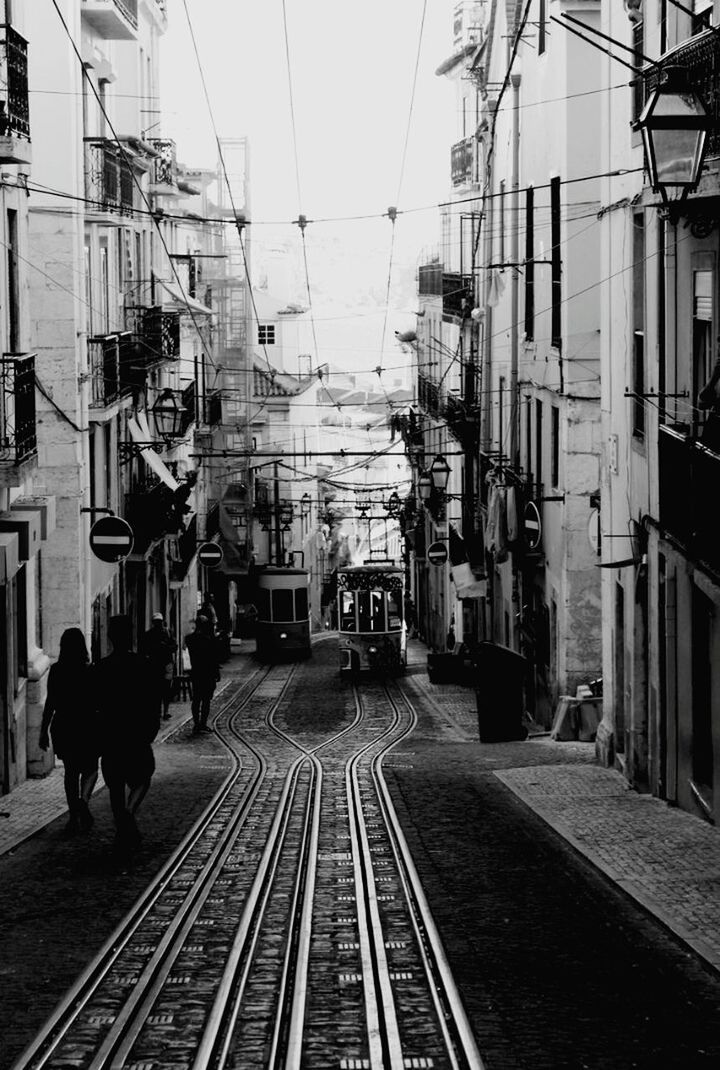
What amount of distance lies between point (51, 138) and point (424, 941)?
57.8 feet

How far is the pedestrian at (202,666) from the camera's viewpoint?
24.0m

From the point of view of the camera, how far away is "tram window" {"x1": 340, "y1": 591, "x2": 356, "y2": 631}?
40.8 meters

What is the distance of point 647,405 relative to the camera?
Result: 54.7 feet

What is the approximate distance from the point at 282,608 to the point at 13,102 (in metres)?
31.3

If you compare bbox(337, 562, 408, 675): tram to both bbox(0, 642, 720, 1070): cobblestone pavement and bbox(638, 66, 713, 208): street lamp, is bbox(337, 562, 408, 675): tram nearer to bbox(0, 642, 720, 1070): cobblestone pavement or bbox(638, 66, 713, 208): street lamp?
bbox(0, 642, 720, 1070): cobblestone pavement

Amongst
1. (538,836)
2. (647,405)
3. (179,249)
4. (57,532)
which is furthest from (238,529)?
(538,836)

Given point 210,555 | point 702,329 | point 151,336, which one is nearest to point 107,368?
point 151,336

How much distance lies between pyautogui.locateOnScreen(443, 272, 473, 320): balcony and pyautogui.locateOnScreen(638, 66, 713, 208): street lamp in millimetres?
32026

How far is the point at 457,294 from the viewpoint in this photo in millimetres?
44500

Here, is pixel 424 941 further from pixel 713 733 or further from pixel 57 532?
pixel 57 532

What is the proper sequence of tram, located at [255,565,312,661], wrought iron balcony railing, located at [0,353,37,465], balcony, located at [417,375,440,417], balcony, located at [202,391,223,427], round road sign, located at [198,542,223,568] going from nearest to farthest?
wrought iron balcony railing, located at [0,353,37,465]
round road sign, located at [198,542,223,568]
tram, located at [255,565,312,661]
balcony, located at [417,375,440,417]
balcony, located at [202,391,223,427]

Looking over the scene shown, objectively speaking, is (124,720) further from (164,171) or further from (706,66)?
(164,171)

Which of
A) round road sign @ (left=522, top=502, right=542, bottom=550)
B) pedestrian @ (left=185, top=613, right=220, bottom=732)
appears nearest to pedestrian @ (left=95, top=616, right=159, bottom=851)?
pedestrian @ (left=185, top=613, right=220, bottom=732)

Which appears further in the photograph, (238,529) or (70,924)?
(238,529)
